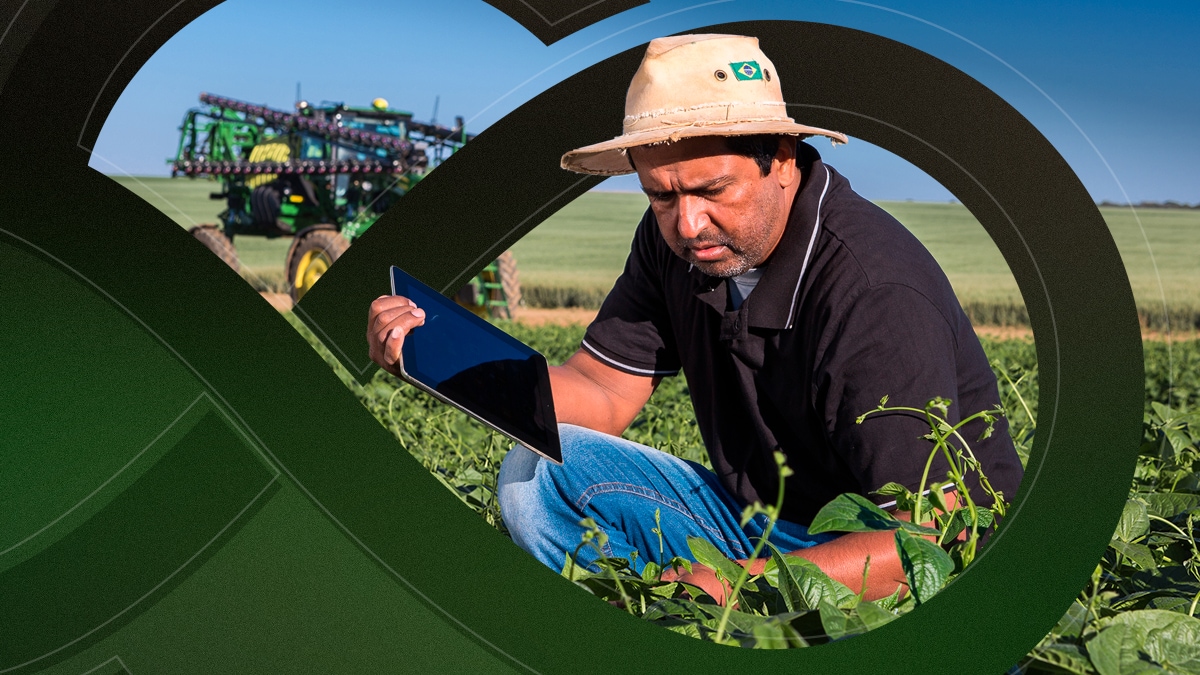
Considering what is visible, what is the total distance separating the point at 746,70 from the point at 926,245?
4.50 m

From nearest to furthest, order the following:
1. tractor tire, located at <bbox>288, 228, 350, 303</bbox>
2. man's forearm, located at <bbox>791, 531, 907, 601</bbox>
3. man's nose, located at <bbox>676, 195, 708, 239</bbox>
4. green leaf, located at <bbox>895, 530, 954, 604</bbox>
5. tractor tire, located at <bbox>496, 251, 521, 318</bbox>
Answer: green leaf, located at <bbox>895, 530, 954, 604</bbox>, man's forearm, located at <bbox>791, 531, 907, 601</bbox>, man's nose, located at <bbox>676, 195, 708, 239</bbox>, tractor tire, located at <bbox>288, 228, 350, 303</bbox>, tractor tire, located at <bbox>496, 251, 521, 318</bbox>

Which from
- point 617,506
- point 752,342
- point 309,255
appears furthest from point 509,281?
point 752,342

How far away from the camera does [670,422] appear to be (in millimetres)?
3398

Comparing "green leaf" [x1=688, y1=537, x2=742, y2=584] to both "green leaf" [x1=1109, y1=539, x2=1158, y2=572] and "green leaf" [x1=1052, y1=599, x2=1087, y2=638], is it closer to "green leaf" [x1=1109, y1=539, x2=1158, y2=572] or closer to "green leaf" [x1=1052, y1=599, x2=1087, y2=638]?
"green leaf" [x1=1052, y1=599, x2=1087, y2=638]

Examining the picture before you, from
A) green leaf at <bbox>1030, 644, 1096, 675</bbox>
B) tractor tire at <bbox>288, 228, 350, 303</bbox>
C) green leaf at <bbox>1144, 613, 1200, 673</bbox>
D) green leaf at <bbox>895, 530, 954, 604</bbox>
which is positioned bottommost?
green leaf at <bbox>1144, 613, 1200, 673</bbox>

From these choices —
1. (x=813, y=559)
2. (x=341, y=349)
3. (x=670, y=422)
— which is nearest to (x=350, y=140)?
(x=670, y=422)

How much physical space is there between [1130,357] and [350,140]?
→ 33.0 feet

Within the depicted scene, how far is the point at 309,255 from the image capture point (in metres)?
10.0

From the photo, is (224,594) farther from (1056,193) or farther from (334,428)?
(1056,193)

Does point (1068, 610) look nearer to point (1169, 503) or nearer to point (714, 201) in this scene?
point (1169, 503)

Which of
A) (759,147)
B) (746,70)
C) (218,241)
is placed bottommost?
(759,147)

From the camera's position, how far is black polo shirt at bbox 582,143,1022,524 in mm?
1758

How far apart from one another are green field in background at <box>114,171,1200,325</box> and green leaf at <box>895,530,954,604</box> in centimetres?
70

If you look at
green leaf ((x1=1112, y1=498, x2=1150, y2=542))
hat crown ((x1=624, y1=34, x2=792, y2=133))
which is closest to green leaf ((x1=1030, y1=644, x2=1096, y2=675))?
green leaf ((x1=1112, y1=498, x2=1150, y2=542))
